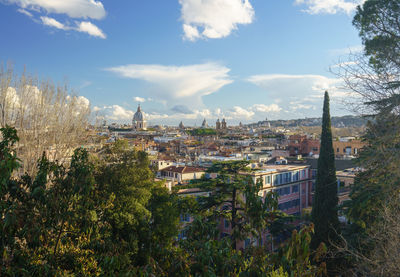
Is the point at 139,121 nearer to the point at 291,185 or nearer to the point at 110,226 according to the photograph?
the point at 291,185

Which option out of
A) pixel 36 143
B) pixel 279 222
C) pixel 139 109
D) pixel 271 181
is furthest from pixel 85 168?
pixel 139 109

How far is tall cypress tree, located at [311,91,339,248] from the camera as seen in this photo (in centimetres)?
1717

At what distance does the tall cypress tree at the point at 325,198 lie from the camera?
17.2 m

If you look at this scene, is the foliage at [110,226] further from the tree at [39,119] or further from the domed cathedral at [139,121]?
the domed cathedral at [139,121]

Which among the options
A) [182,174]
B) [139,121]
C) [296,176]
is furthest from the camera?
[139,121]

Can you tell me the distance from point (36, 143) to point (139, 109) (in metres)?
182

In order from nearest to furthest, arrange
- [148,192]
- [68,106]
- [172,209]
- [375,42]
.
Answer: [375,42], [148,192], [172,209], [68,106]

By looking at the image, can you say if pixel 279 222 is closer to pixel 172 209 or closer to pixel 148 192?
pixel 172 209

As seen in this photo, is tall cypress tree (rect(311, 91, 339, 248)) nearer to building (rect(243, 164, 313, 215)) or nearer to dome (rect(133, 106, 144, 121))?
building (rect(243, 164, 313, 215))

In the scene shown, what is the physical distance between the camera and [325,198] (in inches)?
713

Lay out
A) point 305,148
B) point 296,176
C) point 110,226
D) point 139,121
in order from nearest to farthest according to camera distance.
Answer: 1. point 110,226
2. point 296,176
3. point 305,148
4. point 139,121

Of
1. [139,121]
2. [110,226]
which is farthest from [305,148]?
[139,121]

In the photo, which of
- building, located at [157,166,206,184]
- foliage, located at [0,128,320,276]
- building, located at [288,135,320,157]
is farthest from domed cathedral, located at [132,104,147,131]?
foliage, located at [0,128,320,276]

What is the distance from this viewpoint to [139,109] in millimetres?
191250
